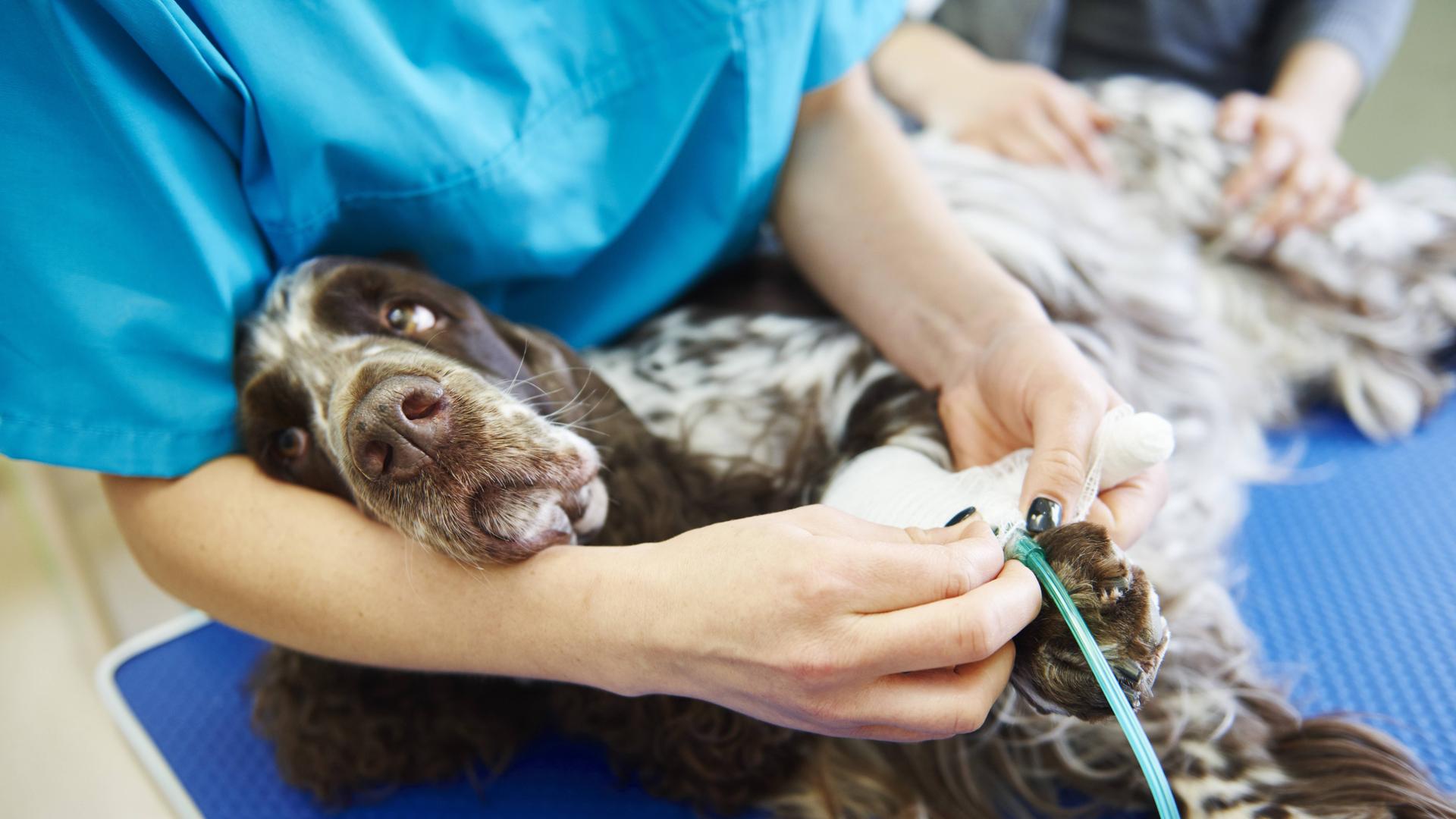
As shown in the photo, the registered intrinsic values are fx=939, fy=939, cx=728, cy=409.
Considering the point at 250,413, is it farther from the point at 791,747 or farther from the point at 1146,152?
the point at 1146,152

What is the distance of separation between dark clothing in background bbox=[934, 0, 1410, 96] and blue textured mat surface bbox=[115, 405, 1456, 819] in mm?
927

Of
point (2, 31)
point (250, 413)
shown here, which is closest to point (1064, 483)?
point (250, 413)

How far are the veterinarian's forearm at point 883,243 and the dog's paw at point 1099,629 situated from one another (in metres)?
0.36

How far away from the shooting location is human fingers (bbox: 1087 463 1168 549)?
2.79 feet

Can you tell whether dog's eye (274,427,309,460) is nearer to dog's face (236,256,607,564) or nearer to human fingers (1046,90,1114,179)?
dog's face (236,256,607,564)

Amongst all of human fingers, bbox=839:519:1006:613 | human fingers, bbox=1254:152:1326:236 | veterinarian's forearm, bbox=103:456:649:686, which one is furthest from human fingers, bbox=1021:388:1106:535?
human fingers, bbox=1254:152:1326:236

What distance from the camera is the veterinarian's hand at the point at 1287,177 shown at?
1822 millimetres

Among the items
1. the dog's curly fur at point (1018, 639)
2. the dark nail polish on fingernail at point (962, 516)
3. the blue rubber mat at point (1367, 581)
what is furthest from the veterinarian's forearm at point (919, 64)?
the dark nail polish on fingernail at point (962, 516)

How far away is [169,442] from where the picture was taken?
3.25 feet

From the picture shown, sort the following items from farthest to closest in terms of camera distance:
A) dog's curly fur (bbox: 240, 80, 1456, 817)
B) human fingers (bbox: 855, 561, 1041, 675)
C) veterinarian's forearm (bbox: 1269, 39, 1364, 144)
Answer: veterinarian's forearm (bbox: 1269, 39, 1364, 144) < dog's curly fur (bbox: 240, 80, 1456, 817) < human fingers (bbox: 855, 561, 1041, 675)

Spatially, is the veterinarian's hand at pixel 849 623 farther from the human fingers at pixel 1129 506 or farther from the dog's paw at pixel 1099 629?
the human fingers at pixel 1129 506

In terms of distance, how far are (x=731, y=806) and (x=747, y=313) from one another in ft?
2.37

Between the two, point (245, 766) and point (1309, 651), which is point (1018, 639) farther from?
point (245, 766)

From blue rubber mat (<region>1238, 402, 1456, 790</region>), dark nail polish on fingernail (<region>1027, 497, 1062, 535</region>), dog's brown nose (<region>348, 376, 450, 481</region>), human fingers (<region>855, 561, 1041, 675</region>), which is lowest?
blue rubber mat (<region>1238, 402, 1456, 790</region>)
